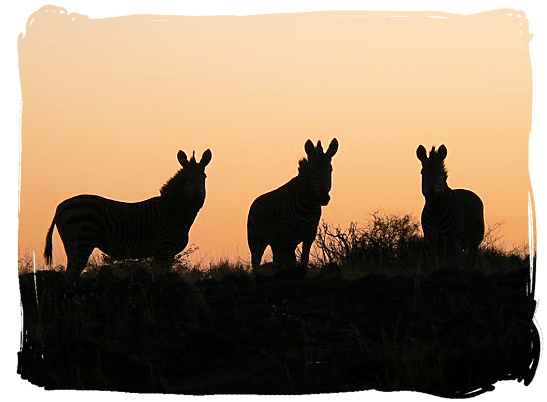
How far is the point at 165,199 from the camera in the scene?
36.7 feet

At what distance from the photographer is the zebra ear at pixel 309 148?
30.8 ft

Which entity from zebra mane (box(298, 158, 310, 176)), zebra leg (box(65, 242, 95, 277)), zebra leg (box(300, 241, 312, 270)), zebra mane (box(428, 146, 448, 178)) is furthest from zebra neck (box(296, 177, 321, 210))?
zebra leg (box(65, 242, 95, 277))

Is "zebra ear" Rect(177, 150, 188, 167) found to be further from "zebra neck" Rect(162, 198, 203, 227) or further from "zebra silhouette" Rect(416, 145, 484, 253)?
"zebra silhouette" Rect(416, 145, 484, 253)

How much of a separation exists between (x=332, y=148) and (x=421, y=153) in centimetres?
74

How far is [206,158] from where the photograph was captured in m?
9.53

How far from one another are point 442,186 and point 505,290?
5.92 ft

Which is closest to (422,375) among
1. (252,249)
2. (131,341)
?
(131,341)

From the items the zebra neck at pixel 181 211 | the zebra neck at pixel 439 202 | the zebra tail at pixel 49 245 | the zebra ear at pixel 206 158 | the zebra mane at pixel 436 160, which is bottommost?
the zebra tail at pixel 49 245

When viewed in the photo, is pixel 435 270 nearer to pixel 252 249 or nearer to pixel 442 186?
pixel 442 186

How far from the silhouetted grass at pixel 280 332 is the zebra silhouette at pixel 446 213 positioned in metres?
0.90

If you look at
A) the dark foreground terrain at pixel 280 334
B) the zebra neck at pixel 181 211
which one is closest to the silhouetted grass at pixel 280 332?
the dark foreground terrain at pixel 280 334

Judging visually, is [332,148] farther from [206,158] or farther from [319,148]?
[206,158]

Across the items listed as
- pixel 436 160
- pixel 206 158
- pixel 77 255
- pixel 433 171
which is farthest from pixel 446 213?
pixel 77 255

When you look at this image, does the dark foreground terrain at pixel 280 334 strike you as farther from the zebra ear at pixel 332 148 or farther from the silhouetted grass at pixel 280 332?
the zebra ear at pixel 332 148
